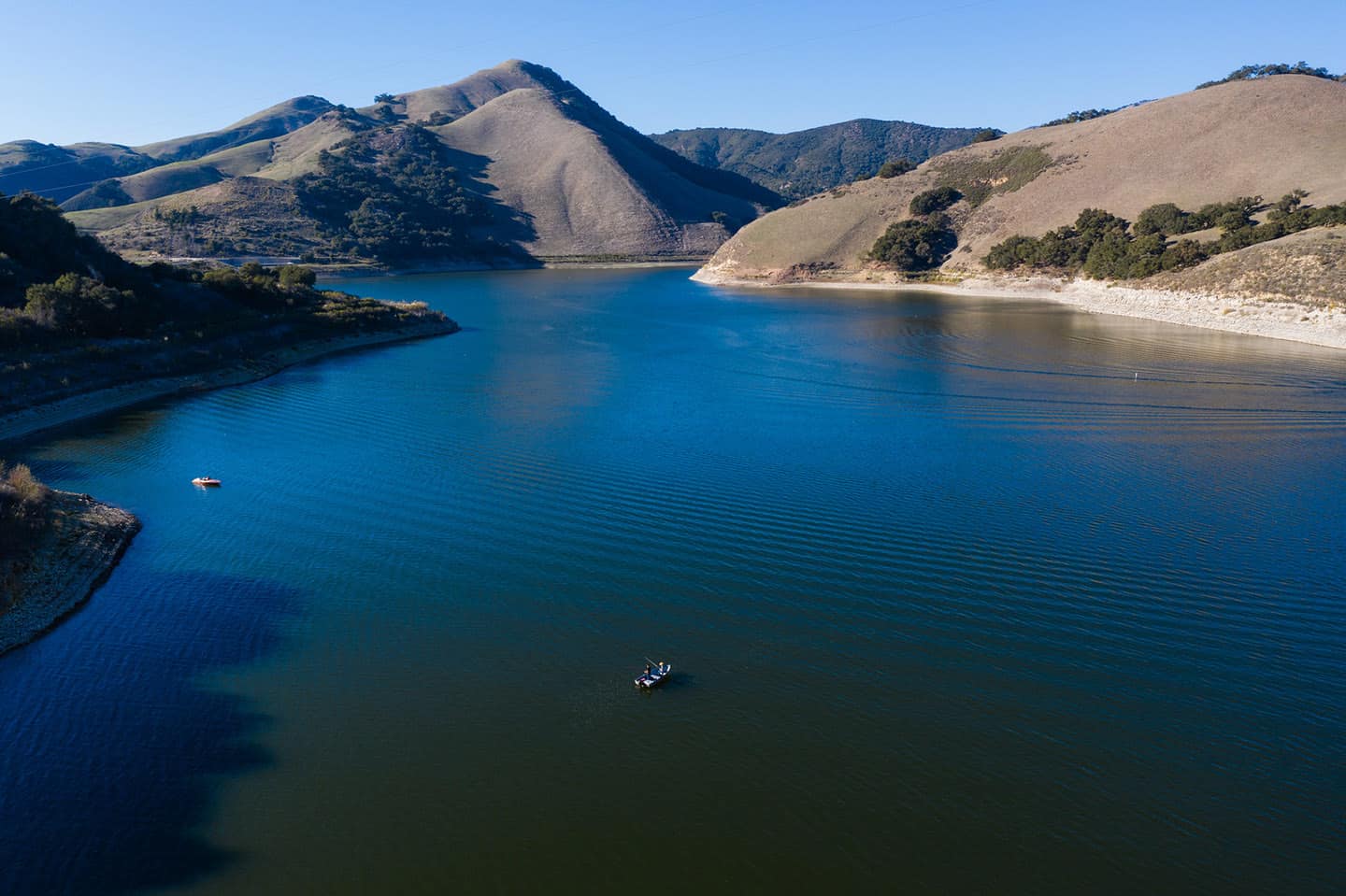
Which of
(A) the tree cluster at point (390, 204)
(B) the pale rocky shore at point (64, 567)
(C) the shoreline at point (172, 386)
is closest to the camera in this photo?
(B) the pale rocky shore at point (64, 567)

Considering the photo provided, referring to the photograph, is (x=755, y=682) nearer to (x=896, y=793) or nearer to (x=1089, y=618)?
(x=896, y=793)

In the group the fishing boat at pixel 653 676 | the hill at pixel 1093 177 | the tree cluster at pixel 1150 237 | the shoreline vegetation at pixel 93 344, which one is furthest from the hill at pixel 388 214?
the fishing boat at pixel 653 676

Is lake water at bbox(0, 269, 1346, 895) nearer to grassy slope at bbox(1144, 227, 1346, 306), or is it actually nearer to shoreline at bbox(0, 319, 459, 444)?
→ shoreline at bbox(0, 319, 459, 444)

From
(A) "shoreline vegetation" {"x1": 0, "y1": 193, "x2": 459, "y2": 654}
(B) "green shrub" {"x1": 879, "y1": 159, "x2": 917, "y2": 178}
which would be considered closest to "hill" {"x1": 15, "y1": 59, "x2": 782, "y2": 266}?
(B) "green shrub" {"x1": 879, "y1": 159, "x2": 917, "y2": 178}

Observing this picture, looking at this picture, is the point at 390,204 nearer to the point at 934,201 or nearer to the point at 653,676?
the point at 934,201

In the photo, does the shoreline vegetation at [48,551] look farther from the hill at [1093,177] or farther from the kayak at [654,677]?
the hill at [1093,177]

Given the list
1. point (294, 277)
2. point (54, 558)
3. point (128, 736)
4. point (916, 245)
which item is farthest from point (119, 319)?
point (916, 245)
